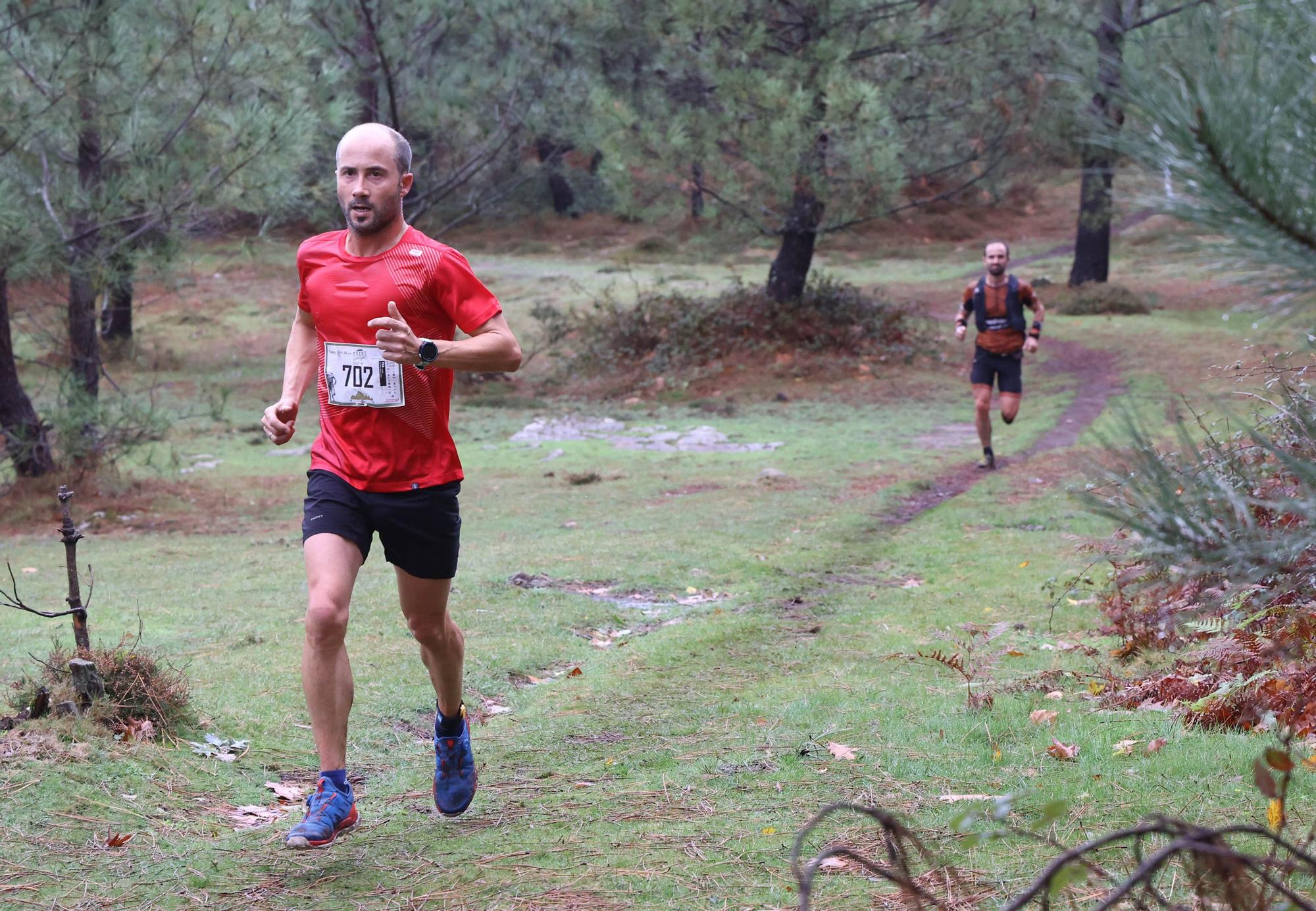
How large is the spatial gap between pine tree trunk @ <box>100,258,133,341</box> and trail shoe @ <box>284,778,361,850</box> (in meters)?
8.62

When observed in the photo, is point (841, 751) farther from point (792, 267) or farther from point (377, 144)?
point (792, 267)

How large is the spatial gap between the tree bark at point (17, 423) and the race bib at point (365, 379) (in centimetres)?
907

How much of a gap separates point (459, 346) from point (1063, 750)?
2438 millimetres

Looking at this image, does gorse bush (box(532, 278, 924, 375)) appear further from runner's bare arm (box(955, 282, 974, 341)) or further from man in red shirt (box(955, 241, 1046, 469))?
runner's bare arm (box(955, 282, 974, 341))

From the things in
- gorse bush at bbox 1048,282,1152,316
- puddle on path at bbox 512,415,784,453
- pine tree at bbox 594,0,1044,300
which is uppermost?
pine tree at bbox 594,0,1044,300

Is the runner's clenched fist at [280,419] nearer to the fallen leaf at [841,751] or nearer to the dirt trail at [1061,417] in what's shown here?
the fallen leaf at [841,751]

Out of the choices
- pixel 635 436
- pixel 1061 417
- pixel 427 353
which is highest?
pixel 427 353

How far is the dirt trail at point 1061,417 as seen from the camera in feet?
37.3

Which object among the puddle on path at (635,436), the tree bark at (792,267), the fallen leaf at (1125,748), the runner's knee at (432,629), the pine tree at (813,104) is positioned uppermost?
the pine tree at (813,104)

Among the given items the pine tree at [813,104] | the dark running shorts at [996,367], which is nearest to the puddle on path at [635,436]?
the dark running shorts at [996,367]

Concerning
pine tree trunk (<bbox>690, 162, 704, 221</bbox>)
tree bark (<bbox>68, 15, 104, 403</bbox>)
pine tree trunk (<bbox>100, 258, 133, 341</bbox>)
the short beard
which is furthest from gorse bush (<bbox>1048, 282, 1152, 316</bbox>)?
the short beard

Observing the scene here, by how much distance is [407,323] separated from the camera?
4270 millimetres

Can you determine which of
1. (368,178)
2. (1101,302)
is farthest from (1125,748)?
(1101,302)

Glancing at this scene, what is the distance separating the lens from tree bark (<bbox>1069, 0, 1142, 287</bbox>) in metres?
2.06
